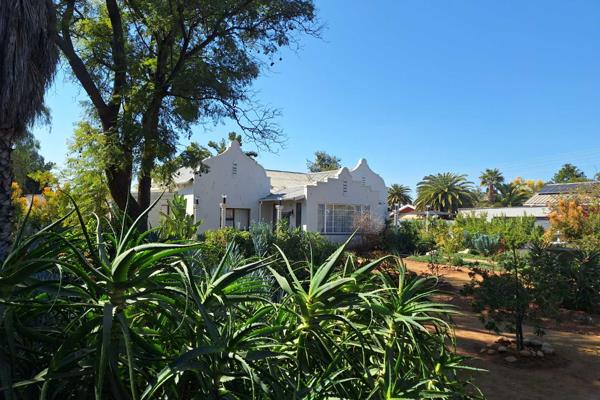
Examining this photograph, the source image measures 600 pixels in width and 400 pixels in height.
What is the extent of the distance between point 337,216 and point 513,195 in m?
48.5

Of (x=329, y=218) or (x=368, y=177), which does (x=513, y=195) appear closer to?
(x=368, y=177)

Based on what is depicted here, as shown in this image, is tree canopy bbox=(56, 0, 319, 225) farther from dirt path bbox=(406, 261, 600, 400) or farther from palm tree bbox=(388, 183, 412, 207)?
palm tree bbox=(388, 183, 412, 207)

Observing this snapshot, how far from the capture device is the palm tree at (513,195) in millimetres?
64062

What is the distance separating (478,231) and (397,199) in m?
36.1

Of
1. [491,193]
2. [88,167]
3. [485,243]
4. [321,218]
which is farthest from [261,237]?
[491,193]

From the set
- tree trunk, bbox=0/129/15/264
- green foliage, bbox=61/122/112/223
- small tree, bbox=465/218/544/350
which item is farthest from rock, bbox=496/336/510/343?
green foliage, bbox=61/122/112/223

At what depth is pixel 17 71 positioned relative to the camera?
5.02m

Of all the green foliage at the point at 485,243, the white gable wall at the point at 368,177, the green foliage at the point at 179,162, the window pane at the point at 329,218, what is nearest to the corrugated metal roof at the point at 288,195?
the window pane at the point at 329,218

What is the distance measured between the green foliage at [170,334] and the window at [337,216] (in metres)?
22.7

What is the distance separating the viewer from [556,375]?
20.0ft

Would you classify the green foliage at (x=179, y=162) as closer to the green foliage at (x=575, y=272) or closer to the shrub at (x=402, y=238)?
the green foliage at (x=575, y=272)

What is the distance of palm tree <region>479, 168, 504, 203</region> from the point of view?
240ft

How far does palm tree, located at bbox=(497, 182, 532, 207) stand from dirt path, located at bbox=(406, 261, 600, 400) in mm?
60582

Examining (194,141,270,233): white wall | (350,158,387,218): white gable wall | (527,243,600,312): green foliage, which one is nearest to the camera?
(527,243,600,312): green foliage
